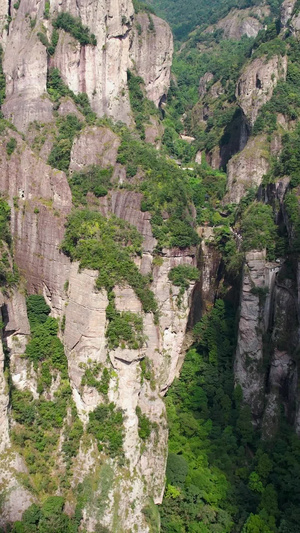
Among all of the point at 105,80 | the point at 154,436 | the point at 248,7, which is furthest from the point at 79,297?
the point at 248,7

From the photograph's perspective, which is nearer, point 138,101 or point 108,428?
point 108,428

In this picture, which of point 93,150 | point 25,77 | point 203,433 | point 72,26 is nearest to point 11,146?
point 93,150

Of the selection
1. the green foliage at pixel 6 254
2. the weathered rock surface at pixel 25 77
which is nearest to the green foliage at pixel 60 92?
the weathered rock surface at pixel 25 77

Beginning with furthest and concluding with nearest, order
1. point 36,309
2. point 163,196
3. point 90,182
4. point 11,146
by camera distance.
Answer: point 90,182 → point 163,196 → point 11,146 → point 36,309

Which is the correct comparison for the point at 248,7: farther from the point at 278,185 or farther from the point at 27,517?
the point at 27,517

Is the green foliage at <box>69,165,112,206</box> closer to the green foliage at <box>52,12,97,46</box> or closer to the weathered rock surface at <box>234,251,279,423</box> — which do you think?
the weathered rock surface at <box>234,251,279,423</box>

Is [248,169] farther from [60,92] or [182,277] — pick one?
[60,92]
